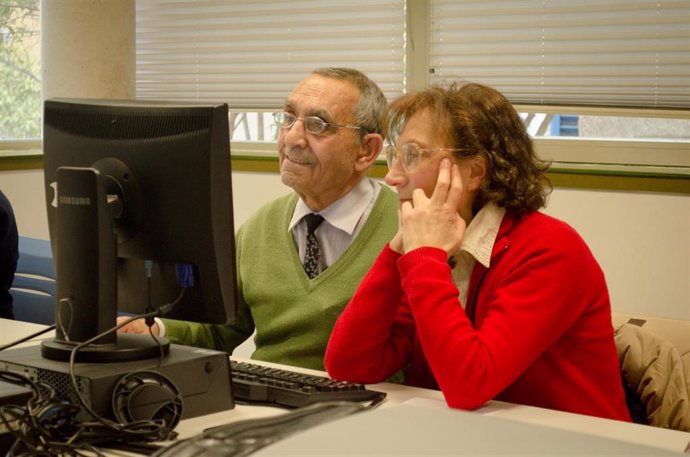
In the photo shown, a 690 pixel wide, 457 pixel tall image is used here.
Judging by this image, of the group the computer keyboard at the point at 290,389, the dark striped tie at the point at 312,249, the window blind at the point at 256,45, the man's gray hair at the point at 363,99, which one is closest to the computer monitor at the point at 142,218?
the computer keyboard at the point at 290,389

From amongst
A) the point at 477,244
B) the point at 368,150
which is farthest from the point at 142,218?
the point at 368,150

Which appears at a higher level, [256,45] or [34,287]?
[256,45]

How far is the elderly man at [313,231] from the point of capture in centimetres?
213

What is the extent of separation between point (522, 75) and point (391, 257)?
202 cm

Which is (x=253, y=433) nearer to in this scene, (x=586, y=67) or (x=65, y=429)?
(x=65, y=429)

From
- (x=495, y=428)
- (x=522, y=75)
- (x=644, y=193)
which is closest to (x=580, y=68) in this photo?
(x=522, y=75)

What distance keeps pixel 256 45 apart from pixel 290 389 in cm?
303

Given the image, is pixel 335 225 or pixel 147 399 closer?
pixel 147 399

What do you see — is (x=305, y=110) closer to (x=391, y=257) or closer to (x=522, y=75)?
(x=391, y=257)

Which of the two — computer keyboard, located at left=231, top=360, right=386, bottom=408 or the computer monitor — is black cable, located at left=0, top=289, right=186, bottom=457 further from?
computer keyboard, located at left=231, top=360, right=386, bottom=408

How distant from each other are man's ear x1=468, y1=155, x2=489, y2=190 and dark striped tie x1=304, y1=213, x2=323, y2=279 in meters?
0.52

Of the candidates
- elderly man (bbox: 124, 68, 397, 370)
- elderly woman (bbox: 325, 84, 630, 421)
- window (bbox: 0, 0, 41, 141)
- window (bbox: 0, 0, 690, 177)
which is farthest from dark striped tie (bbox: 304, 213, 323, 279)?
window (bbox: 0, 0, 41, 141)

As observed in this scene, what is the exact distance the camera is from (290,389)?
158 centimetres

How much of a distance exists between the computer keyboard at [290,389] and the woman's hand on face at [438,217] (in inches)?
11.2
